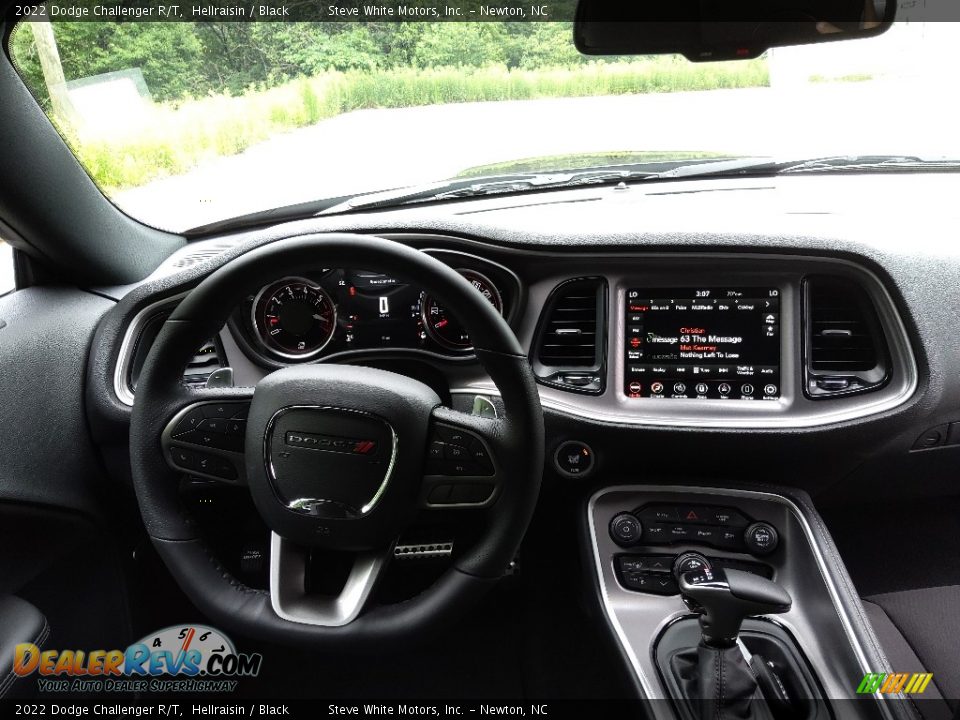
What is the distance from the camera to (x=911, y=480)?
94.8 inches

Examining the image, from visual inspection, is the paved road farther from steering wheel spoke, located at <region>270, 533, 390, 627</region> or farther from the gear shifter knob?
the gear shifter knob

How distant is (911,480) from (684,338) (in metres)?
0.99

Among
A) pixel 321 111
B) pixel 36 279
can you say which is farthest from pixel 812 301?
pixel 36 279

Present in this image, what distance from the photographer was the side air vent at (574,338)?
2176 millimetres

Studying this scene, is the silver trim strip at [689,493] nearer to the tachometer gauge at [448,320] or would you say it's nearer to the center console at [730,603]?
the center console at [730,603]

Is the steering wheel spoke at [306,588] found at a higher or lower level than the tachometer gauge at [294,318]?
lower

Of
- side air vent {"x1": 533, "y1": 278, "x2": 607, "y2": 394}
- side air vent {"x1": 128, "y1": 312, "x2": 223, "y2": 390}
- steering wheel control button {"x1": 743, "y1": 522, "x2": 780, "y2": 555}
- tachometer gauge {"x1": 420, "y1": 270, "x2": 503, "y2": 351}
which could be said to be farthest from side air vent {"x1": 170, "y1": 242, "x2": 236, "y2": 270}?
steering wheel control button {"x1": 743, "y1": 522, "x2": 780, "y2": 555}

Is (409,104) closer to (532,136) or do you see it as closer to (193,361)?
(532,136)

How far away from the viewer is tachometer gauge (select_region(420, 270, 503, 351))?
2145 mm

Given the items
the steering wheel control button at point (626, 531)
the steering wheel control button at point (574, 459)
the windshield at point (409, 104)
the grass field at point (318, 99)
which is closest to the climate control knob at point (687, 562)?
the steering wheel control button at point (626, 531)

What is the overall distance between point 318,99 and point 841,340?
6.00ft

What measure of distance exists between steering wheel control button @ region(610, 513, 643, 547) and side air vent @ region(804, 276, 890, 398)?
2.21 feet

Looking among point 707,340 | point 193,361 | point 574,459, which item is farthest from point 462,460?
point 193,361

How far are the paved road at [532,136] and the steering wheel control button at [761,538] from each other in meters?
1.32
